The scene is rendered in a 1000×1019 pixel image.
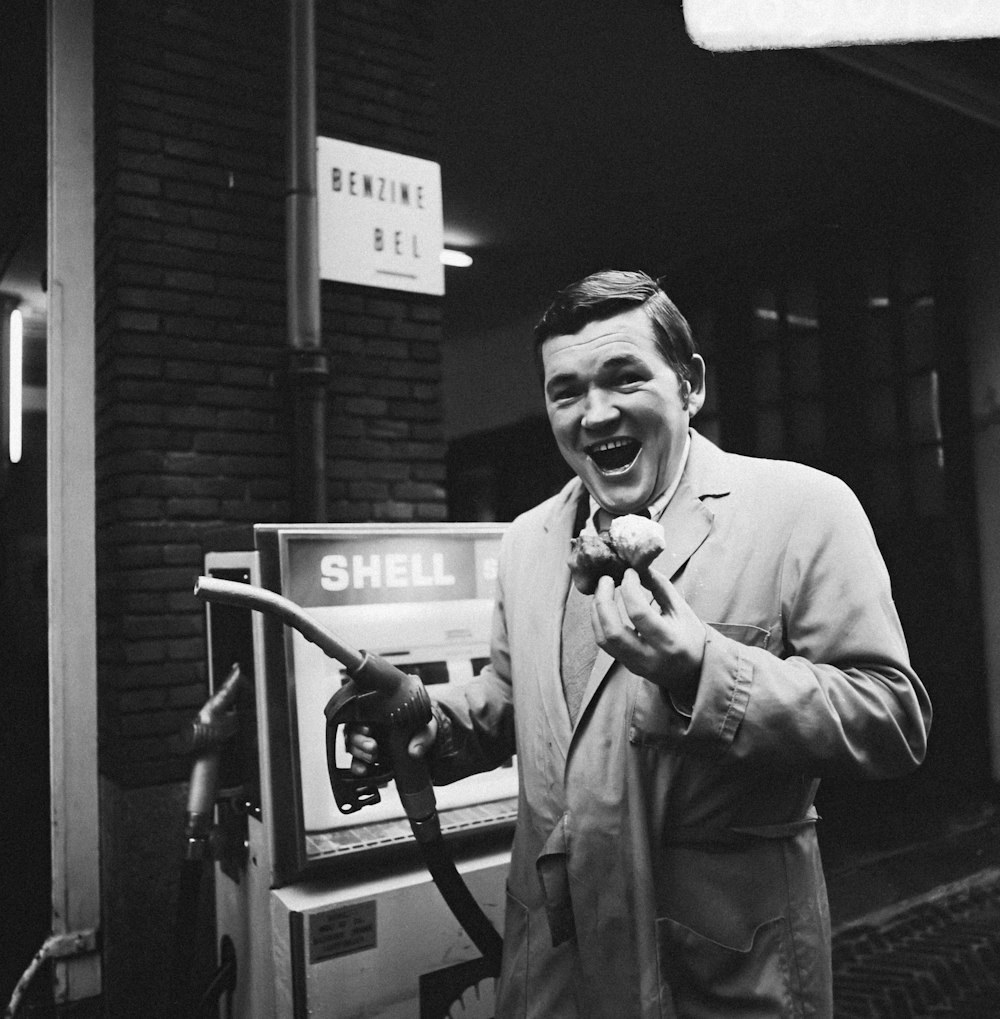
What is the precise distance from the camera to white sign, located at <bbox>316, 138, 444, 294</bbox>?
11.5 feet

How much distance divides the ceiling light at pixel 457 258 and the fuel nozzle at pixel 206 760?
4.32 metres

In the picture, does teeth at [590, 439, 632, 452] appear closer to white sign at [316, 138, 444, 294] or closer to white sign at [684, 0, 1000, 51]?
white sign at [684, 0, 1000, 51]

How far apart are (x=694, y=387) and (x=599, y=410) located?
0.25m

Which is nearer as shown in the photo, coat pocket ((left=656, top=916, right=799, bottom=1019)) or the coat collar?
coat pocket ((left=656, top=916, right=799, bottom=1019))

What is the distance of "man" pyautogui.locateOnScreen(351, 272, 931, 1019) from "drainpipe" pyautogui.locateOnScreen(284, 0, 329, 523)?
1.75 m

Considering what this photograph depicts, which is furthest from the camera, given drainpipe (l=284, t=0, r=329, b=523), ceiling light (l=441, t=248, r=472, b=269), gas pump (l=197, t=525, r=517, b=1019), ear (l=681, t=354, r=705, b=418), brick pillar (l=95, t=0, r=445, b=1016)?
ceiling light (l=441, t=248, r=472, b=269)

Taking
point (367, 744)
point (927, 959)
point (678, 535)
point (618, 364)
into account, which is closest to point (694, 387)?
point (618, 364)

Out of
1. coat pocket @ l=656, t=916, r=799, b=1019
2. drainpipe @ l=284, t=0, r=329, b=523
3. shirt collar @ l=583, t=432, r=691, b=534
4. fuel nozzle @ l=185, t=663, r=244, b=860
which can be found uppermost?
drainpipe @ l=284, t=0, r=329, b=523

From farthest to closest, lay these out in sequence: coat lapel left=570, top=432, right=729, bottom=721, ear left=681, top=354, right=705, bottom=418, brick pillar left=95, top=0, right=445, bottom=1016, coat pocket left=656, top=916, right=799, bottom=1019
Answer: brick pillar left=95, top=0, right=445, bottom=1016
ear left=681, top=354, right=705, bottom=418
coat lapel left=570, top=432, right=729, bottom=721
coat pocket left=656, top=916, right=799, bottom=1019

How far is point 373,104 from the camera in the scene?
3738 mm

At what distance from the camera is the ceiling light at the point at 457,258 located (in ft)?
19.7

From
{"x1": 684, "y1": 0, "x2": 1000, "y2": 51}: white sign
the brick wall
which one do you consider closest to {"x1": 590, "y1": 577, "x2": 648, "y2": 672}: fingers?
{"x1": 684, "y1": 0, "x2": 1000, "y2": 51}: white sign

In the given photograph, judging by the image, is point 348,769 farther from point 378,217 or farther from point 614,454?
point 378,217

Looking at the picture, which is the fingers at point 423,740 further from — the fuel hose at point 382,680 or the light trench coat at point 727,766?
the light trench coat at point 727,766
